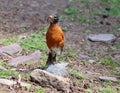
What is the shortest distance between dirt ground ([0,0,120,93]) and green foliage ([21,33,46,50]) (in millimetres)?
476

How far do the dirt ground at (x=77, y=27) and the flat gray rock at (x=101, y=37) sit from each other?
125 mm

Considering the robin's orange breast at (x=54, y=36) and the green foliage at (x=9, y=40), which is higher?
the robin's orange breast at (x=54, y=36)

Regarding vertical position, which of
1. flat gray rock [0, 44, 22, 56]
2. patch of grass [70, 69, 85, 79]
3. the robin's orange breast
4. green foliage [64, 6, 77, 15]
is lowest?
green foliage [64, 6, 77, 15]

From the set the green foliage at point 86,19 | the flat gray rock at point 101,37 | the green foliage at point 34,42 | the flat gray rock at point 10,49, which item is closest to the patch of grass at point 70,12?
the green foliage at point 86,19

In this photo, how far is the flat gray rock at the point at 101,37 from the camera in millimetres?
9359

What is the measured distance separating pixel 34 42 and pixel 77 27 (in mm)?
2155

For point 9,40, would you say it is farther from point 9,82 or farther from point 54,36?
point 9,82

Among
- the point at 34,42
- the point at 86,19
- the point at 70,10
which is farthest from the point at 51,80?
the point at 70,10

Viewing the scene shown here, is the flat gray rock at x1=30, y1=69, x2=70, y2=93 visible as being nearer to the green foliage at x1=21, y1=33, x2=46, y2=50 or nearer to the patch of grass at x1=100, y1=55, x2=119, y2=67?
the patch of grass at x1=100, y1=55, x2=119, y2=67

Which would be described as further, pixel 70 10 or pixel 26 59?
pixel 70 10

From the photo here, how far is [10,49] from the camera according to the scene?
755 centimetres

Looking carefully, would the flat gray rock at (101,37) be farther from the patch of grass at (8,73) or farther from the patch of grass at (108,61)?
the patch of grass at (8,73)

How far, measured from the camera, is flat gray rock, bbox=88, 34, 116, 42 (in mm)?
9359

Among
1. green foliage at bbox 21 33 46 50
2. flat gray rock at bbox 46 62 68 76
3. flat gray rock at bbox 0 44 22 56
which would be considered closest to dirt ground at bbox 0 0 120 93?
flat gray rock at bbox 46 62 68 76
